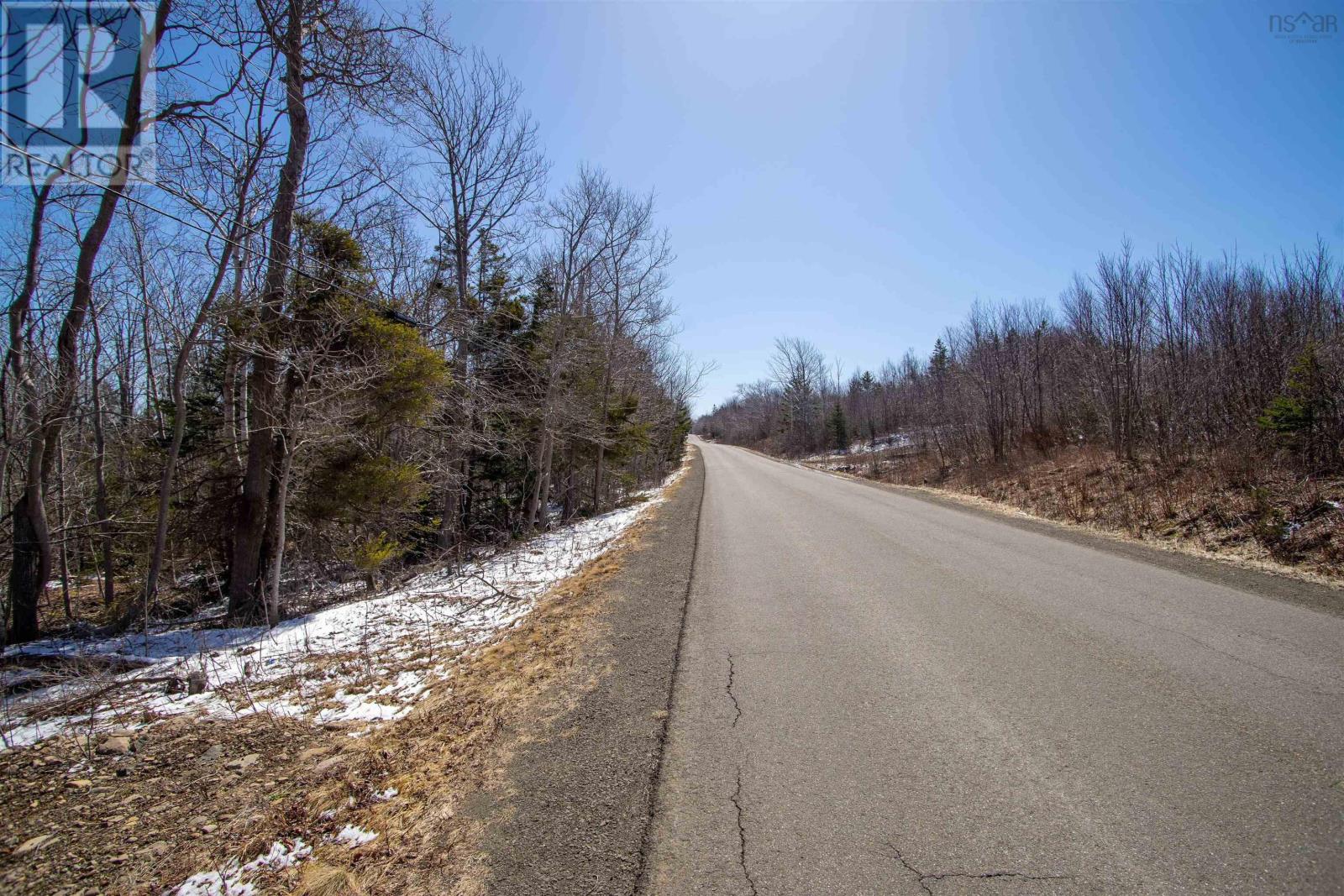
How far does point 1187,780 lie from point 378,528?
1191 cm

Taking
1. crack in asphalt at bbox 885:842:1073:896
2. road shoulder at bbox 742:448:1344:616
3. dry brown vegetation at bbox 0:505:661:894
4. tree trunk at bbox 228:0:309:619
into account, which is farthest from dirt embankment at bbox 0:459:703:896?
road shoulder at bbox 742:448:1344:616

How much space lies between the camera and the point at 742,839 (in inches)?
91.7

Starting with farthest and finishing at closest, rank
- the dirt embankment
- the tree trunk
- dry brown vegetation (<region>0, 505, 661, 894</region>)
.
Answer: the tree trunk < dry brown vegetation (<region>0, 505, 661, 894</region>) < the dirt embankment

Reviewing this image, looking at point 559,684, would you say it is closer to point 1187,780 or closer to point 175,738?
point 175,738

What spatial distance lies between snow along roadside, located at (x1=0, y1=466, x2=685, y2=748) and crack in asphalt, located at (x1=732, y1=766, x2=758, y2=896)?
311 cm

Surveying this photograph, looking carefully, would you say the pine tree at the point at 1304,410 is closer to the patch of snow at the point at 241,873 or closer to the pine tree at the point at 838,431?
the patch of snow at the point at 241,873

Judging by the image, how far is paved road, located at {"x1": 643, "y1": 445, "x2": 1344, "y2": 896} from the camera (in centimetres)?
212

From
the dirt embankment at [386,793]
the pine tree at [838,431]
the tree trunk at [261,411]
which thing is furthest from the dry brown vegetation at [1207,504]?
the pine tree at [838,431]

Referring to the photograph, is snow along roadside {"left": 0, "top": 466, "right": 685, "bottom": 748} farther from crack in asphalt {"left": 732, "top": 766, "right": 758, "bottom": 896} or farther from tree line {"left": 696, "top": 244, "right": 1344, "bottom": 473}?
tree line {"left": 696, "top": 244, "right": 1344, "bottom": 473}

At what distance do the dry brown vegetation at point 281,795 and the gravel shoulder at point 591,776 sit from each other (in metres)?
0.09

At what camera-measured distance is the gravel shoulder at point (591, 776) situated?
2232 mm

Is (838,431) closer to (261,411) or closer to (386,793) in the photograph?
(261,411)

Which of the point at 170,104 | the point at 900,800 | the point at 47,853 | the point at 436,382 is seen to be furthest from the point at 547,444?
the point at 900,800

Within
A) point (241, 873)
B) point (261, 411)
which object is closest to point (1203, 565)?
point (241, 873)
